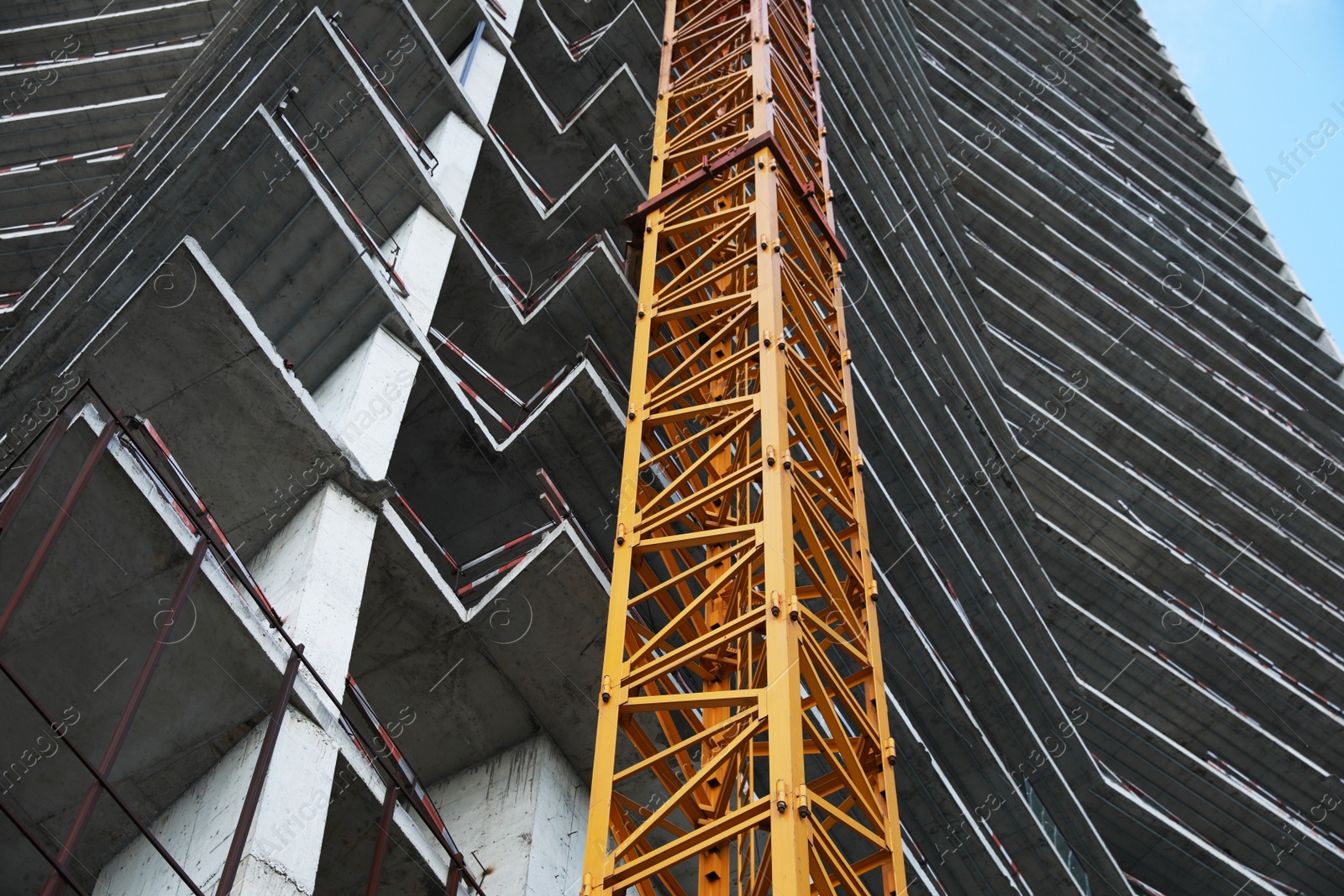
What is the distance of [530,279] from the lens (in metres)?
18.8

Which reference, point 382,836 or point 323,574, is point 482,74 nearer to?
point 323,574

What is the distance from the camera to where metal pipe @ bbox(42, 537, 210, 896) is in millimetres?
6867

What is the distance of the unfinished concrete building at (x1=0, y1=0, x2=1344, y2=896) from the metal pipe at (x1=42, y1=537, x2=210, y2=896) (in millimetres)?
42

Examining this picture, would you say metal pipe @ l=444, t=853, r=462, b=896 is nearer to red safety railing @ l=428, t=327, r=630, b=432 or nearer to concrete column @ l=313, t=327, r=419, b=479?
concrete column @ l=313, t=327, r=419, b=479

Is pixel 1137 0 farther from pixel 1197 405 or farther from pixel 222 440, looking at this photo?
pixel 222 440

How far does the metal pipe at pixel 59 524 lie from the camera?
24.3 ft

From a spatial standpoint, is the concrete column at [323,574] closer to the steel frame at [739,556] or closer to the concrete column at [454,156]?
the steel frame at [739,556]

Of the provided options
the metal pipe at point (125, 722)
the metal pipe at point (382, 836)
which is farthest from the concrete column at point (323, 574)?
the metal pipe at point (125, 722)

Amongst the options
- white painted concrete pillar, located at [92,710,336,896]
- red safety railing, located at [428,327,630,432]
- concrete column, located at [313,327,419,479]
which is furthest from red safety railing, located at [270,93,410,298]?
white painted concrete pillar, located at [92,710,336,896]

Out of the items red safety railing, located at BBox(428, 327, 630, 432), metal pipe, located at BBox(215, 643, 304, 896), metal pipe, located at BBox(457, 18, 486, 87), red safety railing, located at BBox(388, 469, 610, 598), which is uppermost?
metal pipe, located at BBox(457, 18, 486, 87)

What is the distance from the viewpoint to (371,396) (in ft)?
39.2

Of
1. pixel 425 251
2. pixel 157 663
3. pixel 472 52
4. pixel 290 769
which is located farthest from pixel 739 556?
pixel 472 52

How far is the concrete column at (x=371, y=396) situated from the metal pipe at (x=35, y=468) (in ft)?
8.15

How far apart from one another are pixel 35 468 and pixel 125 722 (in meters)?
1.72
